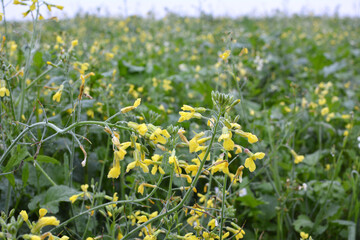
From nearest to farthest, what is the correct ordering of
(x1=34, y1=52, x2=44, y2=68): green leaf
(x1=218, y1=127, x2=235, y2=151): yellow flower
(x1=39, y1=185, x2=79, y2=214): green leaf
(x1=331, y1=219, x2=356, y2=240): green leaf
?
(x1=218, y1=127, x2=235, y2=151): yellow flower < (x1=39, y1=185, x2=79, y2=214): green leaf < (x1=331, y1=219, x2=356, y2=240): green leaf < (x1=34, y1=52, x2=44, y2=68): green leaf

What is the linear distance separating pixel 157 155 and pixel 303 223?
3.98 feet

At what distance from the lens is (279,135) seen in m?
2.61

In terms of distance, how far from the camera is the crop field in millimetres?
1295

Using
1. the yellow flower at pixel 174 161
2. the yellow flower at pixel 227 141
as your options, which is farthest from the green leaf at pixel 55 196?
the yellow flower at pixel 227 141

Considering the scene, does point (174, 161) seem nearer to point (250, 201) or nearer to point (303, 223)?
point (250, 201)

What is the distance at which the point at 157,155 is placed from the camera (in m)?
1.35

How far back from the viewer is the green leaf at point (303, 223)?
2.12 metres

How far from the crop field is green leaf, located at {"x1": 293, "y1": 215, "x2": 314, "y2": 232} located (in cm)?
1

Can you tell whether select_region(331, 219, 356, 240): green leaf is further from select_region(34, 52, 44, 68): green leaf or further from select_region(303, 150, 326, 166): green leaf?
select_region(34, 52, 44, 68): green leaf

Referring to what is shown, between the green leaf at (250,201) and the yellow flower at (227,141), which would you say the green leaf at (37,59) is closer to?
the green leaf at (250,201)

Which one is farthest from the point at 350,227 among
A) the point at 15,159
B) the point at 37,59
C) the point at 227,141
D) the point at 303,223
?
the point at 37,59

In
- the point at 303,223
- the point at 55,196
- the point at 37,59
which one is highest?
the point at 37,59

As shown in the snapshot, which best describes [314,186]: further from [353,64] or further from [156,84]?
[353,64]

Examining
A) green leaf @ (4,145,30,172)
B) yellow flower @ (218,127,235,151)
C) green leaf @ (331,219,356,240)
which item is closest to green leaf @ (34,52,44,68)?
green leaf @ (4,145,30,172)
